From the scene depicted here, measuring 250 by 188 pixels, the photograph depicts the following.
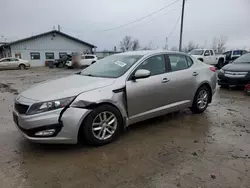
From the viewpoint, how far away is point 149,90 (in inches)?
152

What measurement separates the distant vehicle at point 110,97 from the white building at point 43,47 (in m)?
31.0

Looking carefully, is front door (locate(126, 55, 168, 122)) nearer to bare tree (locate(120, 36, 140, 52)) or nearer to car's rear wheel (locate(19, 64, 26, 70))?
car's rear wheel (locate(19, 64, 26, 70))

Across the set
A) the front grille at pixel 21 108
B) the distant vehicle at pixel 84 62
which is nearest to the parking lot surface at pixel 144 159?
the front grille at pixel 21 108

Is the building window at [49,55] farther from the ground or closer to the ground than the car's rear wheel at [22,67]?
farther from the ground

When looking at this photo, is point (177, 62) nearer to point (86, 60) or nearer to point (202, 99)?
point (202, 99)

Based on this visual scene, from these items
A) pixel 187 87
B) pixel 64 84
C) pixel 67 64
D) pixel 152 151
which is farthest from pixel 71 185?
pixel 67 64

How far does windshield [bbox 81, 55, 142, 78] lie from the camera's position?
3.88 metres

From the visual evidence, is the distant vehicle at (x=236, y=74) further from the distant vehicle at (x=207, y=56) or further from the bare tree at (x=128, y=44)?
the bare tree at (x=128, y=44)

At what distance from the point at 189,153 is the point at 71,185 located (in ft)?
5.71

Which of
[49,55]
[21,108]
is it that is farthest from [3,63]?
[21,108]

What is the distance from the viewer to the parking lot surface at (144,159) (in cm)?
255

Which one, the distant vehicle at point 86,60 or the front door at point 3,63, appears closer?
the front door at point 3,63

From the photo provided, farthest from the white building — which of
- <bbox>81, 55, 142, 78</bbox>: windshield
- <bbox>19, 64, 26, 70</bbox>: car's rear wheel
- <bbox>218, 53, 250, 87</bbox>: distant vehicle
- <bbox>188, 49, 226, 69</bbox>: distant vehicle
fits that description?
<bbox>81, 55, 142, 78</bbox>: windshield

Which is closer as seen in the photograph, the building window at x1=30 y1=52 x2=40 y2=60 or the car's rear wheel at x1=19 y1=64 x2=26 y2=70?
the car's rear wheel at x1=19 y1=64 x2=26 y2=70
